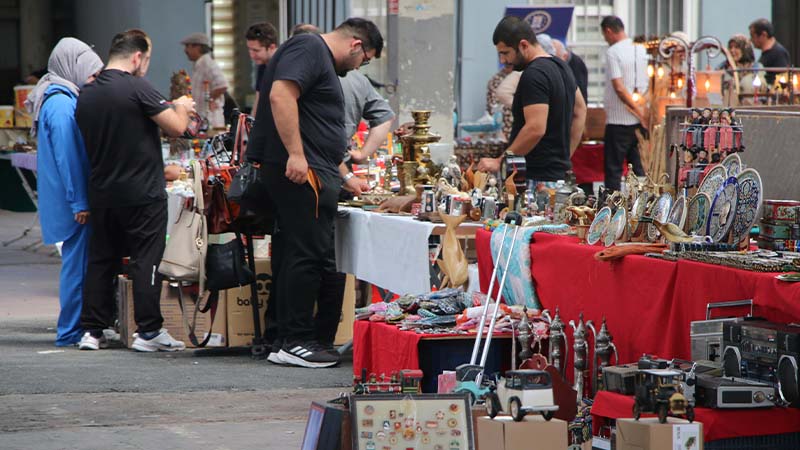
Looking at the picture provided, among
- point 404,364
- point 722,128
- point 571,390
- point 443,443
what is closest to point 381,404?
point 443,443

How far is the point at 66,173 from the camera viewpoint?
27.6ft

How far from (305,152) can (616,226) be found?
2.29 meters

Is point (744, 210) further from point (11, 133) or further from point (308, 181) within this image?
point (11, 133)

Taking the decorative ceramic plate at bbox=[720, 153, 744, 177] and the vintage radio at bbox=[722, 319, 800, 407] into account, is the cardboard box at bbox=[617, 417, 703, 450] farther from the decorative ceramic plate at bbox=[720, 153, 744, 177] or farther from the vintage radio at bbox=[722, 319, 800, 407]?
the decorative ceramic plate at bbox=[720, 153, 744, 177]

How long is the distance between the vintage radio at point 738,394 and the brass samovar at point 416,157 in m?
3.58

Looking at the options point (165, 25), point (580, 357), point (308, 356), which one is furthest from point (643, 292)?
point (165, 25)

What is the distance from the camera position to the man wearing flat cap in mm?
14281

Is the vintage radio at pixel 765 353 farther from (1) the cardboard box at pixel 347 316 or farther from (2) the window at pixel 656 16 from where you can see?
(2) the window at pixel 656 16

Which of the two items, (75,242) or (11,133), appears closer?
(75,242)

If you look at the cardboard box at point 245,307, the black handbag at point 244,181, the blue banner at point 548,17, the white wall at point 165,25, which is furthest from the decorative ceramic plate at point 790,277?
the white wall at point 165,25

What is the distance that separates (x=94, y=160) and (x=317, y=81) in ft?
5.29

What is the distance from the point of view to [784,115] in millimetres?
5883

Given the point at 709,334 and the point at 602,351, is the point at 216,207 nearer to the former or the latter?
the point at 602,351

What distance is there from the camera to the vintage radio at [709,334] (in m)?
4.71
